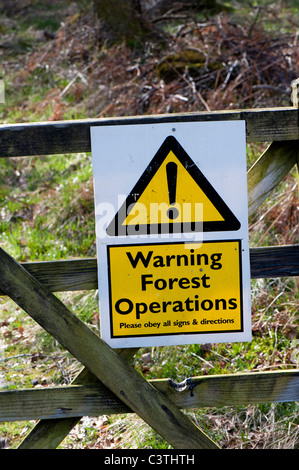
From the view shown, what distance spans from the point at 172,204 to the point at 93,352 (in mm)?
723

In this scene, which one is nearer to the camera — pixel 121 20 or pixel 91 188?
pixel 91 188

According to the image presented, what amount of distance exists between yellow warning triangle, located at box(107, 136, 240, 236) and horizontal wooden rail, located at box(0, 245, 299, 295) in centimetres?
22

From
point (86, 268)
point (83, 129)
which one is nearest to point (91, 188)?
point (86, 268)

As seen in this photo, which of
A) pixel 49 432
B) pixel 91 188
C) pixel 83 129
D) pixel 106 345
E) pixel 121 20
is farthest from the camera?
pixel 121 20

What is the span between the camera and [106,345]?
228 centimetres

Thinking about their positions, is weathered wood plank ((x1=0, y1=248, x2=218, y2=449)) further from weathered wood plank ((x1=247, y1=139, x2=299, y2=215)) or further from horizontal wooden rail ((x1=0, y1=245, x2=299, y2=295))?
weathered wood plank ((x1=247, y1=139, x2=299, y2=215))

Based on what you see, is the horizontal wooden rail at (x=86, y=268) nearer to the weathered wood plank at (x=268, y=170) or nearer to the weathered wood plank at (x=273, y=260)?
the weathered wood plank at (x=273, y=260)

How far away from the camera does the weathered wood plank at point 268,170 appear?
2.30 metres

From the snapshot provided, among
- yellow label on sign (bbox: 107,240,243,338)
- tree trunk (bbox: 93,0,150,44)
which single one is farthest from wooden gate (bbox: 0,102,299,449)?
tree trunk (bbox: 93,0,150,44)

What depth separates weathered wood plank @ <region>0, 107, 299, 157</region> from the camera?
2156mm

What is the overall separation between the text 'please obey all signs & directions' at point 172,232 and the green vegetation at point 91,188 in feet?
3.93

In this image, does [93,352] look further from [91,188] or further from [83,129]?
[91,188]

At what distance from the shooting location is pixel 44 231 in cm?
562

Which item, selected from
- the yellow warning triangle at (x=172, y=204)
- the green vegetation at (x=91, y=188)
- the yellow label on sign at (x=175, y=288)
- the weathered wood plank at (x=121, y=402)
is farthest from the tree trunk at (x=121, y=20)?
the weathered wood plank at (x=121, y=402)
